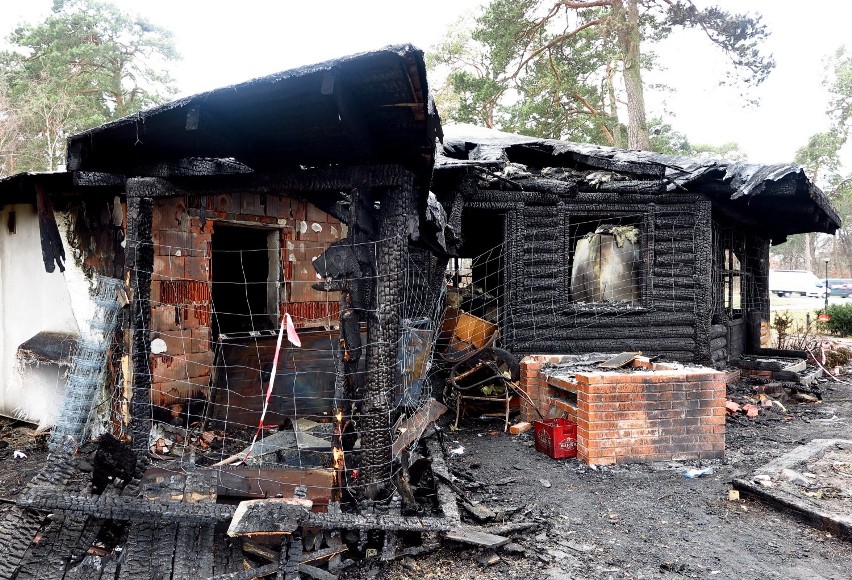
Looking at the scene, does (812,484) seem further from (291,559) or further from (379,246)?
(291,559)

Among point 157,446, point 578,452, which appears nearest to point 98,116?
point 157,446

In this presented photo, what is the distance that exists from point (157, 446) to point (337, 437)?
2797mm

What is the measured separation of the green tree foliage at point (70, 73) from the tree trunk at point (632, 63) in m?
18.0

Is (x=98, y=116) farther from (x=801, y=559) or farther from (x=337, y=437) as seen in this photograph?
(x=801, y=559)

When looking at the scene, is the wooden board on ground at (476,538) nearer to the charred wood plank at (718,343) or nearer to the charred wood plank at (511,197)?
the charred wood plank at (511,197)

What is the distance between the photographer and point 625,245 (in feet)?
31.0

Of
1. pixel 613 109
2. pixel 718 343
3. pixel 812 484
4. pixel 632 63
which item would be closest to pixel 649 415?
pixel 812 484

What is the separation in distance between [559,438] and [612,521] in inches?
58.7

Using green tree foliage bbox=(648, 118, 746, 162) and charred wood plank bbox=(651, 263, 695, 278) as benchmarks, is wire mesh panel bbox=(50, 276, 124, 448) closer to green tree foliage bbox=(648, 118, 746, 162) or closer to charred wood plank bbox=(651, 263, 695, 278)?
charred wood plank bbox=(651, 263, 695, 278)

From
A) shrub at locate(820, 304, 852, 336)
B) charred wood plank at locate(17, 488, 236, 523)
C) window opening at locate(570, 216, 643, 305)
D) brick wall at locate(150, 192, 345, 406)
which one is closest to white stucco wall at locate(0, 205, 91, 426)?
brick wall at locate(150, 192, 345, 406)

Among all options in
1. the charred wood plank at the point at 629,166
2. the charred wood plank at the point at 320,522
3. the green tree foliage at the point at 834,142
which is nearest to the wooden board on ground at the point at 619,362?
the charred wood plank at the point at 629,166

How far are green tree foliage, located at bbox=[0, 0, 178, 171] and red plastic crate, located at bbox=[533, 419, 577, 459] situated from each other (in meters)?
20.1

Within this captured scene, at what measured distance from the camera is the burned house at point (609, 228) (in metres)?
8.18

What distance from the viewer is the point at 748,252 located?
1260 cm
